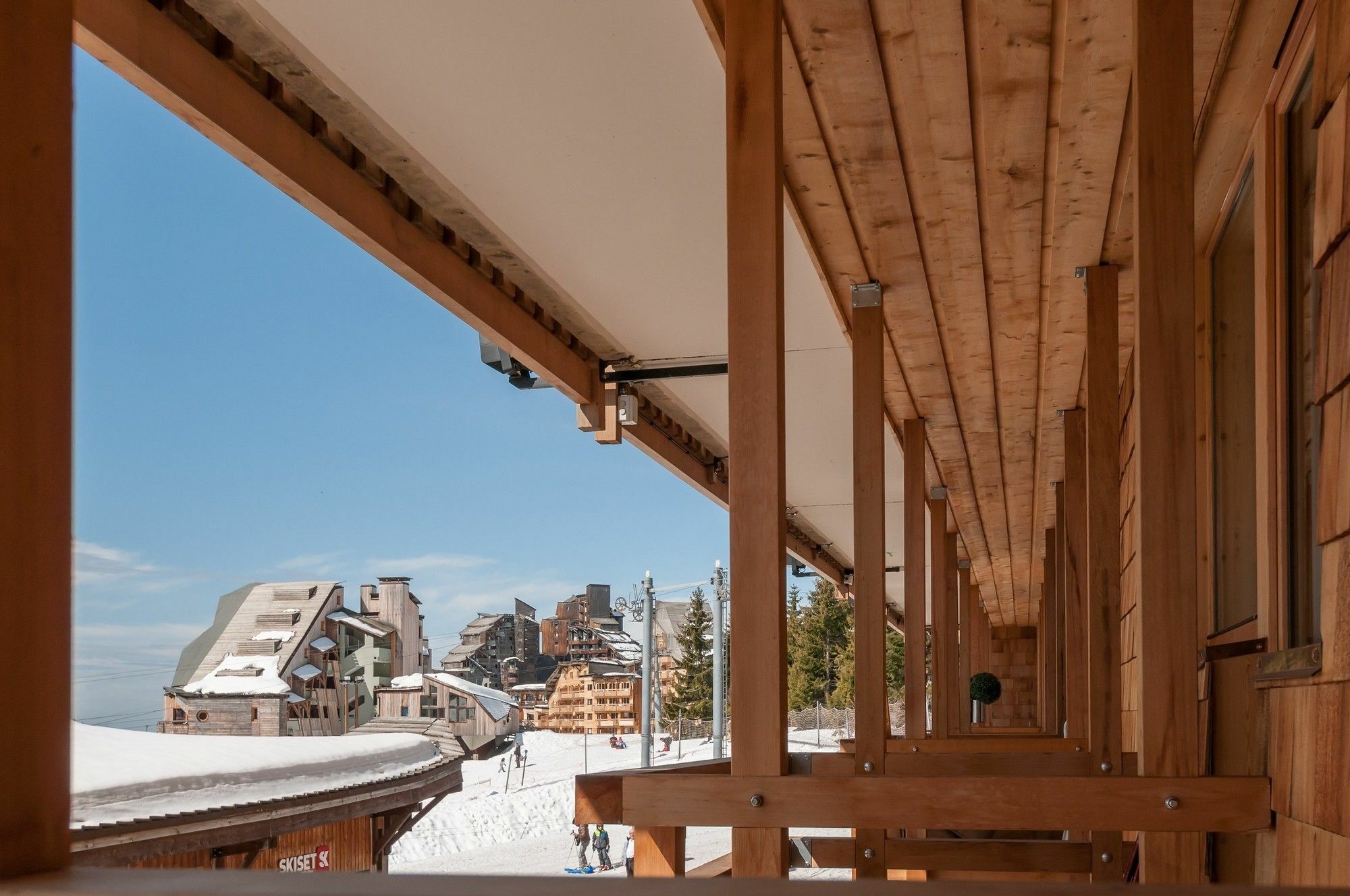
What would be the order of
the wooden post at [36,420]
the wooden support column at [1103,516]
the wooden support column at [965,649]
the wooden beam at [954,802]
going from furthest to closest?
the wooden support column at [965,649] < the wooden support column at [1103,516] < the wooden beam at [954,802] < the wooden post at [36,420]

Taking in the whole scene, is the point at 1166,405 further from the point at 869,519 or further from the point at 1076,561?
the point at 1076,561

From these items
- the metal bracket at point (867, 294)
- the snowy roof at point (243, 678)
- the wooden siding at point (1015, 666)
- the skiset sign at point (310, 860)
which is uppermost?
the metal bracket at point (867, 294)

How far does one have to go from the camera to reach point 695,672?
6625 cm

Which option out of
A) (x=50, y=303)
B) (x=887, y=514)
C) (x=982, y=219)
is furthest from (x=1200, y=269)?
(x=887, y=514)

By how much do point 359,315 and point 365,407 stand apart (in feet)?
31.2

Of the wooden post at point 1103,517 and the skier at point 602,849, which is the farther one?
the skier at point 602,849

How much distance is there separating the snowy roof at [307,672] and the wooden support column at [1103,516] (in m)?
39.2

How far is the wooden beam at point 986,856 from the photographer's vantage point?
16.0ft

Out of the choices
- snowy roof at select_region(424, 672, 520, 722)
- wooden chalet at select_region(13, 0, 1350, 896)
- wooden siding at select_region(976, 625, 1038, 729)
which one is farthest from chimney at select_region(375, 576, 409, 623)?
wooden chalet at select_region(13, 0, 1350, 896)

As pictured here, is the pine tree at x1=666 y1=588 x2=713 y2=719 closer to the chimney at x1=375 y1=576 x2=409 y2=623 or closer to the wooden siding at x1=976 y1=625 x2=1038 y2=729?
the chimney at x1=375 y1=576 x2=409 y2=623

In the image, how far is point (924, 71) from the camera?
3.06 metres

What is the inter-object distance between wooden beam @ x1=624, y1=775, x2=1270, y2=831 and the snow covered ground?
2250 cm

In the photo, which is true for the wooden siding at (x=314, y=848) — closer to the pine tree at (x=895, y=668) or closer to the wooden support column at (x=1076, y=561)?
the wooden support column at (x=1076, y=561)

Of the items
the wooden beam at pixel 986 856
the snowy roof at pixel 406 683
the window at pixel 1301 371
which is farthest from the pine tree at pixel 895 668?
the window at pixel 1301 371
